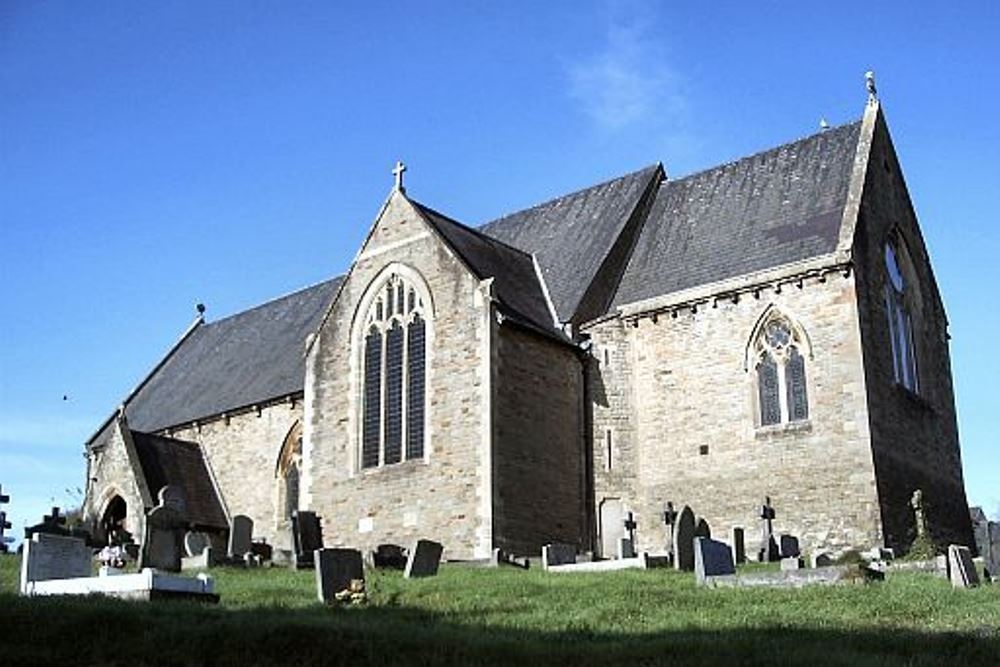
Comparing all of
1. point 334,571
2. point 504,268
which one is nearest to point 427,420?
point 504,268

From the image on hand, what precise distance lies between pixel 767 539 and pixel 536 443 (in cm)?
618

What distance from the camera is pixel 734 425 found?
28688 mm

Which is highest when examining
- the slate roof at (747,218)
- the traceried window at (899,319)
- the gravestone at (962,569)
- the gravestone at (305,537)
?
the slate roof at (747,218)

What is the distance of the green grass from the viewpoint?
12.1 meters

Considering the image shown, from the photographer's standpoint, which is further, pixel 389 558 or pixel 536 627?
pixel 389 558

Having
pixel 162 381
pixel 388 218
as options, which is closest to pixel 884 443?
pixel 388 218

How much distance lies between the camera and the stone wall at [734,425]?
26.6 m

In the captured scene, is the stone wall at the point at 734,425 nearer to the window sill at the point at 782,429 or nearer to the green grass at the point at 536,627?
the window sill at the point at 782,429

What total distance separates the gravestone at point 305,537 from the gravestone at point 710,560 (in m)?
9.60

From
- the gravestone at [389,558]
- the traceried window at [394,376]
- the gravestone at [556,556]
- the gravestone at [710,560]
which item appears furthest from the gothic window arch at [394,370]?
the gravestone at [710,560]

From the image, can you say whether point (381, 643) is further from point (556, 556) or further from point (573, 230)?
point (573, 230)

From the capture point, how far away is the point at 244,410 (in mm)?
38812

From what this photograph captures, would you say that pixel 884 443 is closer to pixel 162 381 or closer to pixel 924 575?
pixel 924 575

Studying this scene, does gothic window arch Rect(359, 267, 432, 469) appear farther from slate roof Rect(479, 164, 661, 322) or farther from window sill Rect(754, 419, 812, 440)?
window sill Rect(754, 419, 812, 440)
